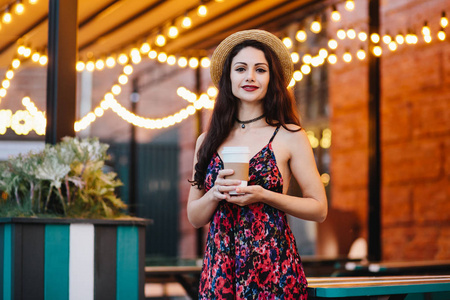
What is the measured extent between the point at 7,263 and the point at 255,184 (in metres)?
1.24

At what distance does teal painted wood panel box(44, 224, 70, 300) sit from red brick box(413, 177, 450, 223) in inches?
185

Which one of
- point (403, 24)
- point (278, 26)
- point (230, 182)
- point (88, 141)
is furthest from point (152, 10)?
point (230, 182)

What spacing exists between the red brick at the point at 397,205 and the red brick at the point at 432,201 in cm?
9

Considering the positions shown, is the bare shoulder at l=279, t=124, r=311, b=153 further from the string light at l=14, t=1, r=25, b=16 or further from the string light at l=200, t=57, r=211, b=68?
the string light at l=200, t=57, r=211, b=68

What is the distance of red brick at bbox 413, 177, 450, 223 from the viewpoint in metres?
6.68

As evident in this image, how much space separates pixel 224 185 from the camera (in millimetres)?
2010

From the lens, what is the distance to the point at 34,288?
2.81 meters

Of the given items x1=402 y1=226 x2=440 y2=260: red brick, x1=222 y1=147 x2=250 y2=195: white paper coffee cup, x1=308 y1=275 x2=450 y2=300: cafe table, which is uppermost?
x1=222 y1=147 x2=250 y2=195: white paper coffee cup

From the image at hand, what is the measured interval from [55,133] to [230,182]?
161 centimetres

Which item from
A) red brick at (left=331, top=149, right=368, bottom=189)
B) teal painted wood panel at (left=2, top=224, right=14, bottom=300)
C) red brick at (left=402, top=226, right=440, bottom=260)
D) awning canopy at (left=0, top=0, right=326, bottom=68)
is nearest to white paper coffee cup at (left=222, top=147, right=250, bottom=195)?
teal painted wood panel at (left=2, top=224, right=14, bottom=300)

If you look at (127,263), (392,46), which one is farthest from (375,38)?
(127,263)

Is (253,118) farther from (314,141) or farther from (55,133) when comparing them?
(314,141)

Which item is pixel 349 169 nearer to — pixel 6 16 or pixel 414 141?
pixel 414 141

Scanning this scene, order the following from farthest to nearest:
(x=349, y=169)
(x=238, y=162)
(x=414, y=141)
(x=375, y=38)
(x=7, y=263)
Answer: (x=349, y=169)
(x=414, y=141)
(x=375, y=38)
(x=7, y=263)
(x=238, y=162)
